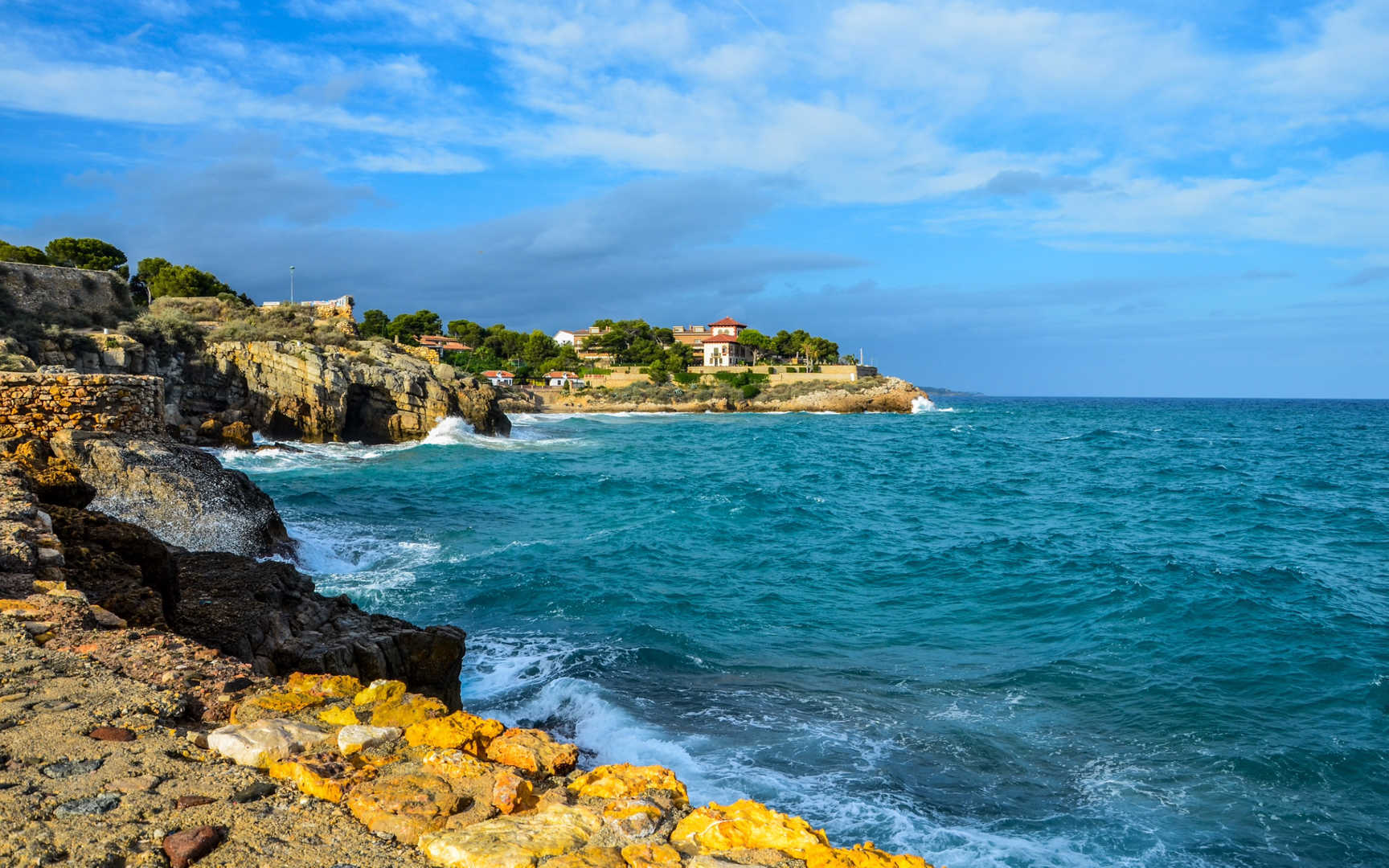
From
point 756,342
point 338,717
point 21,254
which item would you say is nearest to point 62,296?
point 21,254

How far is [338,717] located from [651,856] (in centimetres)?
228

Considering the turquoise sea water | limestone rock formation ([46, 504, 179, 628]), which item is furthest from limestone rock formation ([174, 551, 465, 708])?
the turquoise sea water

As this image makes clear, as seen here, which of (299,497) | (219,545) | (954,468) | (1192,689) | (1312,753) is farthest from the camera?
(954,468)

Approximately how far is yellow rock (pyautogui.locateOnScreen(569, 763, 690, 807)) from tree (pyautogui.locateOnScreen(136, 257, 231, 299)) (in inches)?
2895

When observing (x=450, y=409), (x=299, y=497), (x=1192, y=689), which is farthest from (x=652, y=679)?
(x=450, y=409)

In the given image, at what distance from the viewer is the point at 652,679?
37.1 feet

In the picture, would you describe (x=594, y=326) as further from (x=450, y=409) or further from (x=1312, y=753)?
(x=1312, y=753)

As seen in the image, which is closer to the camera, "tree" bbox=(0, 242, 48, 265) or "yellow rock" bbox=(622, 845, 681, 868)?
"yellow rock" bbox=(622, 845, 681, 868)

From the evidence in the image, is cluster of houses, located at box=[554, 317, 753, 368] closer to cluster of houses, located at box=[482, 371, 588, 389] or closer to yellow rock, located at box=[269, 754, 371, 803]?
cluster of houses, located at box=[482, 371, 588, 389]

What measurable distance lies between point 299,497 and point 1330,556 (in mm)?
27621

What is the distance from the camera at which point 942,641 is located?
13289 mm

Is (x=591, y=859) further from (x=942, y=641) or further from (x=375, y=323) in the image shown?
(x=375, y=323)

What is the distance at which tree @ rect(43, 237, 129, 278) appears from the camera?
5850 centimetres

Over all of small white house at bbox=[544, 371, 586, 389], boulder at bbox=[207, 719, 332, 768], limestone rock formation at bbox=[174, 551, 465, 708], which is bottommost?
limestone rock formation at bbox=[174, 551, 465, 708]
